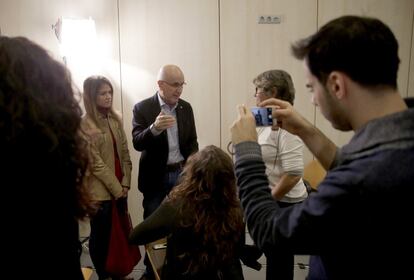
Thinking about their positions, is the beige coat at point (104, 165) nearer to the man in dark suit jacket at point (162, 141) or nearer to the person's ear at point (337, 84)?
the man in dark suit jacket at point (162, 141)

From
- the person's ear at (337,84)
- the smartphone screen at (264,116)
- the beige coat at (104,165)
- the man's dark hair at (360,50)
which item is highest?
the man's dark hair at (360,50)

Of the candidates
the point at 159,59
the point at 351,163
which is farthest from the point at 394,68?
the point at 159,59

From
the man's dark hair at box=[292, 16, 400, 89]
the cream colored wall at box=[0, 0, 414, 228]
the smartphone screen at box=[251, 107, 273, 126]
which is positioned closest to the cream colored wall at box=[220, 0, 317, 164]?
the cream colored wall at box=[0, 0, 414, 228]

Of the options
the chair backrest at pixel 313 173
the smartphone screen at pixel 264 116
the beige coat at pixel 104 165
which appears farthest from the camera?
the chair backrest at pixel 313 173

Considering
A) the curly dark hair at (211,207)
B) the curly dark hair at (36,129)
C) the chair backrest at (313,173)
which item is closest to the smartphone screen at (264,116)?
the curly dark hair at (211,207)

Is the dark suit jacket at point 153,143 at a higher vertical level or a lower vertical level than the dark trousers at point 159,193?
higher

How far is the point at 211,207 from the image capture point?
1448 millimetres

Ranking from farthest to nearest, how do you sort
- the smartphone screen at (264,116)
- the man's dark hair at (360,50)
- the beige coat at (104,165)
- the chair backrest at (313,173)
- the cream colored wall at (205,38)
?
1. the cream colored wall at (205,38)
2. the chair backrest at (313,173)
3. the beige coat at (104,165)
4. the smartphone screen at (264,116)
5. the man's dark hair at (360,50)

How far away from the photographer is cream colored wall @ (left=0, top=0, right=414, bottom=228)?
302 centimetres

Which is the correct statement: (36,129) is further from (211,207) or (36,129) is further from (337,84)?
(211,207)

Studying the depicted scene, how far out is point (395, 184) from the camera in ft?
1.91

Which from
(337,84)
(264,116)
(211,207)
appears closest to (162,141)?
(211,207)

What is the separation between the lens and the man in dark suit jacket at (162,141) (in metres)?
2.42

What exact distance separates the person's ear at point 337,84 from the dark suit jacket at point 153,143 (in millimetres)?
1778
